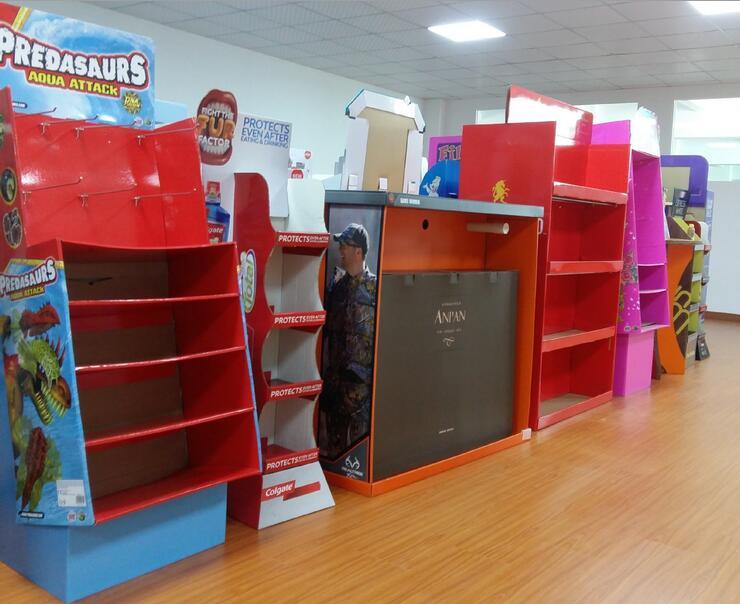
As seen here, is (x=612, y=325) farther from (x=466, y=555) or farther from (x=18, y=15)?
(x=18, y=15)

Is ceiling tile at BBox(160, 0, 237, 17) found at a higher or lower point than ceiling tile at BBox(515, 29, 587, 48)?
higher

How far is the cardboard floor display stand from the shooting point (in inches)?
84.5

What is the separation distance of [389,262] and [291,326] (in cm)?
85

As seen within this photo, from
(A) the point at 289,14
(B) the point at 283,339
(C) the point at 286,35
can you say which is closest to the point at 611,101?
(C) the point at 286,35

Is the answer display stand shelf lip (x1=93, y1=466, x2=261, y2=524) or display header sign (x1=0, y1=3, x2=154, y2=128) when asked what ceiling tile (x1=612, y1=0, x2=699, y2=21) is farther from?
display stand shelf lip (x1=93, y1=466, x2=261, y2=524)

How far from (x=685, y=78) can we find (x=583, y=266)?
7.60m

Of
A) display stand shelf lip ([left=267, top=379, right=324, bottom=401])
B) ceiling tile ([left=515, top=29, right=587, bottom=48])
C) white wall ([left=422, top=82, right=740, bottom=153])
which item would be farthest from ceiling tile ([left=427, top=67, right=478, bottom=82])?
display stand shelf lip ([left=267, top=379, right=324, bottom=401])

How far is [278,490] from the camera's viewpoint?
2.82 meters

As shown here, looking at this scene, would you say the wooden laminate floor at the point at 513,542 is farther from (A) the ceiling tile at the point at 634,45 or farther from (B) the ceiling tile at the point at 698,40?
(A) the ceiling tile at the point at 634,45

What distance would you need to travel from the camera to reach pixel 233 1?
27.0 feet

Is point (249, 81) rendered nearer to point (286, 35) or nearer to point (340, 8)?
point (286, 35)

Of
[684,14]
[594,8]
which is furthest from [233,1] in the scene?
[684,14]

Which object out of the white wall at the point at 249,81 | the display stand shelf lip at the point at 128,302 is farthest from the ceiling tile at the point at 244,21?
the display stand shelf lip at the point at 128,302

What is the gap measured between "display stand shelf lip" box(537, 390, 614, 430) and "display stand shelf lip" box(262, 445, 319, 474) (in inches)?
73.5
